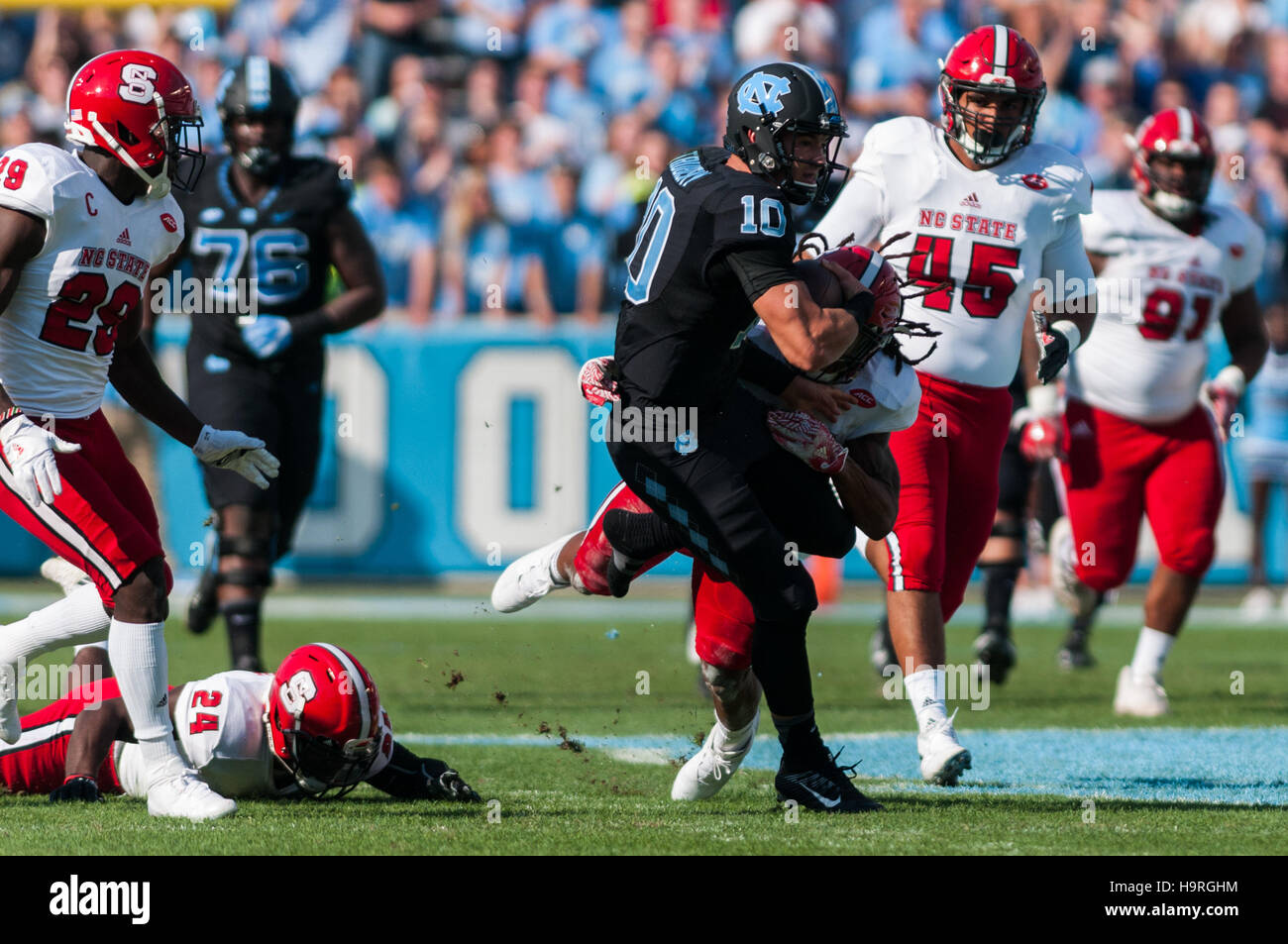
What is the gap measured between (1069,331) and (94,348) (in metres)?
2.93

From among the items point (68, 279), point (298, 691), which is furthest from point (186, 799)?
point (68, 279)

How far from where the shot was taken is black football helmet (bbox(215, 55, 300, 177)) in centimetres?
686

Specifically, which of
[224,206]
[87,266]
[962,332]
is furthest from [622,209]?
[87,266]

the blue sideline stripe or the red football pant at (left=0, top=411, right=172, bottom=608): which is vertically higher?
the red football pant at (left=0, top=411, right=172, bottom=608)

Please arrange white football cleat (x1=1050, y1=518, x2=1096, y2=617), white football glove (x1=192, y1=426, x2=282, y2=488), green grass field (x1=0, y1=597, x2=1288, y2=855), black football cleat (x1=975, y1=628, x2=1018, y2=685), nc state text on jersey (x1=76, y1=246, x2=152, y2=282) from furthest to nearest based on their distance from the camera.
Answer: white football cleat (x1=1050, y1=518, x2=1096, y2=617) < black football cleat (x1=975, y1=628, x2=1018, y2=685) < white football glove (x1=192, y1=426, x2=282, y2=488) < nc state text on jersey (x1=76, y1=246, x2=152, y2=282) < green grass field (x1=0, y1=597, x2=1288, y2=855)

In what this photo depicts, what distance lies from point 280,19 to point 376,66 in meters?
0.80

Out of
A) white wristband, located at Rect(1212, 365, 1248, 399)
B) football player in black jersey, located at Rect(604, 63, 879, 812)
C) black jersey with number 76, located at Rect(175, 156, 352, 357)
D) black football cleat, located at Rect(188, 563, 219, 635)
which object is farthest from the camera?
black football cleat, located at Rect(188, 563, 219, 635)

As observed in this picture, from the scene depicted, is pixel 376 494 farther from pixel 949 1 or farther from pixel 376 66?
pixel 949 1

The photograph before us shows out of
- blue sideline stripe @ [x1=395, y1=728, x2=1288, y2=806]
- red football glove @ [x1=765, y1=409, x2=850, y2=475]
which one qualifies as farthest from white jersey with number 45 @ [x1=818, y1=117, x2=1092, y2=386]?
blue sideline stripe @ [x1=395, y1=728, x2=1288, y2=806]

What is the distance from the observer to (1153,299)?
281 inches

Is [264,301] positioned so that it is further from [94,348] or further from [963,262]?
[963,262]

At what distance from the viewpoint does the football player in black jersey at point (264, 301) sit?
6789 mm

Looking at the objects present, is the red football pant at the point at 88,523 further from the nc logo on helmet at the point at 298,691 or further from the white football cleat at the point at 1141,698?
the white football cleat at the point at 1141,698

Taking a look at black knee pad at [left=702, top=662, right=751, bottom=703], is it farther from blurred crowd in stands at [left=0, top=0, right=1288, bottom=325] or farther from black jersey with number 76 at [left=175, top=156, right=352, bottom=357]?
blurred crowd in stands at [left=0, top=0, right=1288, bottom=325]
